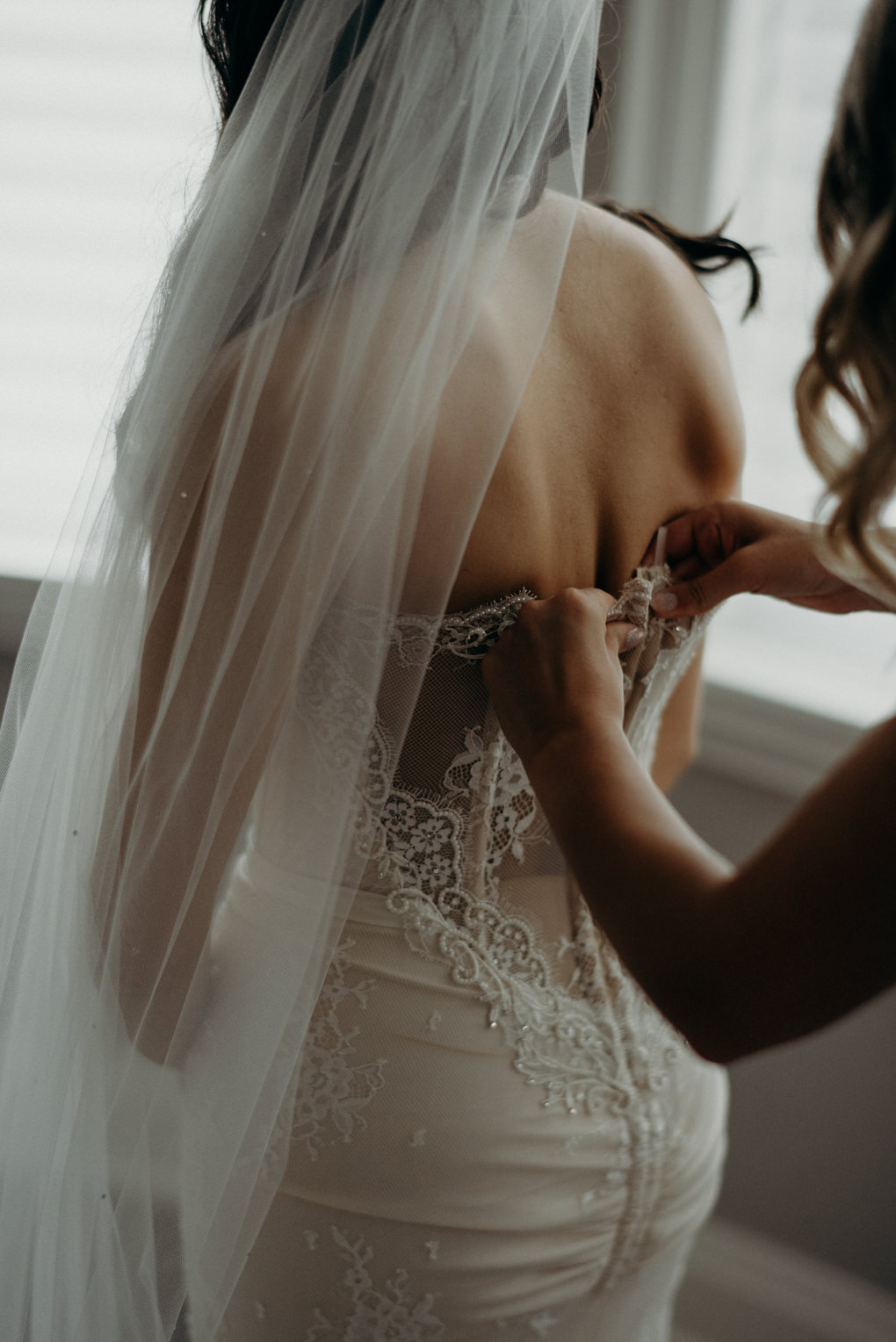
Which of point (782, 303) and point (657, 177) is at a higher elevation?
point (657, 177)

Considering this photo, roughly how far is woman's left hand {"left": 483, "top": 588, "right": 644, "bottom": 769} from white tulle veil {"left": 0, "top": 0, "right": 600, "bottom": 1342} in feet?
0.20

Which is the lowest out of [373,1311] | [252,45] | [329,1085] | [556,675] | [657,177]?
[373,1311]

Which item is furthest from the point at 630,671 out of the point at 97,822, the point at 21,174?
the point at 21,174

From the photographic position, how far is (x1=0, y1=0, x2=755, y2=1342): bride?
2.11 feet

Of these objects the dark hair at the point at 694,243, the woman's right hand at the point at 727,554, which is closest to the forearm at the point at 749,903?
the woman's right hand at the point at 727,554

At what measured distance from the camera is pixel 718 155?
5.38 feet

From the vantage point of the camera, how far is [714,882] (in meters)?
0.52

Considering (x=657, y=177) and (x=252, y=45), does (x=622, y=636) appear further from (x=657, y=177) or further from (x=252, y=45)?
(x=657, y=177)

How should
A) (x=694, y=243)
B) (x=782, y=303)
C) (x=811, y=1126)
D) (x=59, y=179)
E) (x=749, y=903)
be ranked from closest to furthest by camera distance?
(x=749, y=903)
(x=694, y=243)
(x=811, y=1126)
(x=782, y=303)
(x=59, y=179)

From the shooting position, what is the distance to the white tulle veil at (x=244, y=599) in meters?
0.64

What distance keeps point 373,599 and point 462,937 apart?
10.2 inches

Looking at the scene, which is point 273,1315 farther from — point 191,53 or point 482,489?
point 191,53

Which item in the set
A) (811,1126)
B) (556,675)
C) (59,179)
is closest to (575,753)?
(556,675)

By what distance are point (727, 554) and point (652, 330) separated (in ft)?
0.59
